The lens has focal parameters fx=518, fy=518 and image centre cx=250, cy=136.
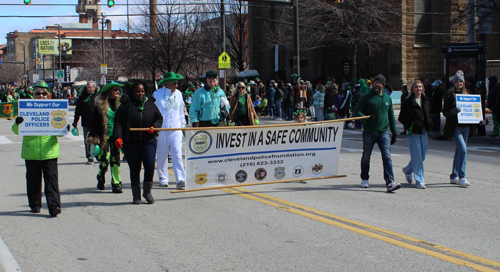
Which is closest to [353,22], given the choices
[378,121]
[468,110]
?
[468,110]

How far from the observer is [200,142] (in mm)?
7758

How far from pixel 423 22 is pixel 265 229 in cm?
3354

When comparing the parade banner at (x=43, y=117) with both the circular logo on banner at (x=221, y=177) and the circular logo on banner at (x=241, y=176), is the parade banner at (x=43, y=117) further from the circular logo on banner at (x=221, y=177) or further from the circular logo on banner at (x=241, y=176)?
the circular logo on banner at (x=241, y=176)

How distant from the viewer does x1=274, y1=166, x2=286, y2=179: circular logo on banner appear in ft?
27.2

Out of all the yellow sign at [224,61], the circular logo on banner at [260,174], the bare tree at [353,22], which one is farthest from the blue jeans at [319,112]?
the circular logo on banner at [260,174]

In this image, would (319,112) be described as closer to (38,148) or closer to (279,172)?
(279,172)

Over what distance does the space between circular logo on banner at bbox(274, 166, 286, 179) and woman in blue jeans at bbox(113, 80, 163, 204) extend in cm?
198

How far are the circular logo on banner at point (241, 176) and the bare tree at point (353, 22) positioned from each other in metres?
24.1

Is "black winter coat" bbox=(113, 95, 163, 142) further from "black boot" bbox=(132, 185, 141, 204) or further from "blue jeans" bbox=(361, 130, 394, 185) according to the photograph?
"blue jeans" bbox=(361, 130, 394, 185)

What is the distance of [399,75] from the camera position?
3503cm

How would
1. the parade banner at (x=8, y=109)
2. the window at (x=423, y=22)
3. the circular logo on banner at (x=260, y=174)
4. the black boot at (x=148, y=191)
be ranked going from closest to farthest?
the black boot at (x=148, y=191)
the circular logo on banner at (x=260, y=174)
the parade banner at (x=8, y=109)
the window at (x=423, y=22)

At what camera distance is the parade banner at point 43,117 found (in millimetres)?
6895

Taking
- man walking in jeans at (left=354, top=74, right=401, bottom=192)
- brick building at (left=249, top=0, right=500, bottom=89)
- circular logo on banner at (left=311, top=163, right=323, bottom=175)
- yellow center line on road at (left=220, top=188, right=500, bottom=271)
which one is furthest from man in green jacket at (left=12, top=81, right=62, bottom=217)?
brick building at (left=249, top=0, right=500, bottom=89)

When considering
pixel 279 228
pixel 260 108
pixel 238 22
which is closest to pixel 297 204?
pixel 279 228
